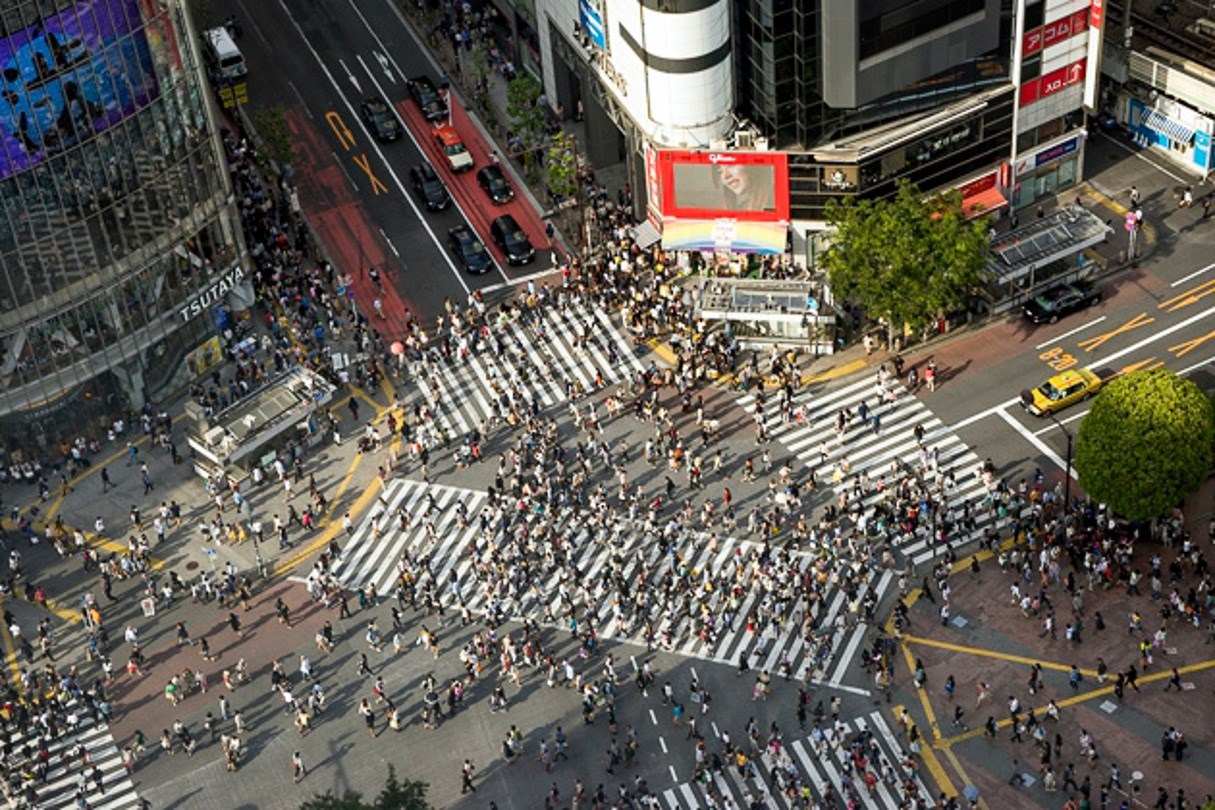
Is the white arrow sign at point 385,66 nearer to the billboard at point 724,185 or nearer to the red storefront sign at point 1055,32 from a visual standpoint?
the billboard at point 724,185

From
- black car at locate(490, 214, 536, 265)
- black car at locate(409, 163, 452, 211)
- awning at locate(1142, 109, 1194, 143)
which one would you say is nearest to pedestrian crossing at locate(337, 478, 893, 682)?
black car at locate(490, 214, 536, 265)

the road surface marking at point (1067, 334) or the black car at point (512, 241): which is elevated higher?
the black car at point (512, 241)

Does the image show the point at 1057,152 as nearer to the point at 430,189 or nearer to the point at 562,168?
the point at 562,168

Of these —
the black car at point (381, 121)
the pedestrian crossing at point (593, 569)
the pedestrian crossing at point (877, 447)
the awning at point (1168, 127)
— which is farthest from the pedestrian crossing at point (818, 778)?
the black car at point (381, 121)

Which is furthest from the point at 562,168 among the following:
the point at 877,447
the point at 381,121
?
the point at 877,447

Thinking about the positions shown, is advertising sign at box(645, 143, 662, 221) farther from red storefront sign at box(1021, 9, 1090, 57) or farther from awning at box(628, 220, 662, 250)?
red storefront sign at box(1021, 9, 1090, 57)

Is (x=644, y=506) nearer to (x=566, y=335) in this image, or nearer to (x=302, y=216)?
(x=566, y=335)

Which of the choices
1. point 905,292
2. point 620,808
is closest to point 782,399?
point 905,292
